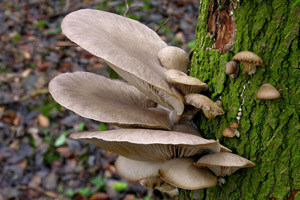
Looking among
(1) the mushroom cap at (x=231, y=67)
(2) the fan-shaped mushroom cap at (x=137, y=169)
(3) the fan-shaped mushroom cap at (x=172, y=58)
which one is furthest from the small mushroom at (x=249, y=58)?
(2) the fan-shaped mushroom cap at (x=137, y=169)

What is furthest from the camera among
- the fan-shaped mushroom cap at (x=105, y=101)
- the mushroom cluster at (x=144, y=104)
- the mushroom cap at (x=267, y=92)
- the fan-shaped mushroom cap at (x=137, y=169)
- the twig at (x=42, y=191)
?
the twig at (x=42, y=191)

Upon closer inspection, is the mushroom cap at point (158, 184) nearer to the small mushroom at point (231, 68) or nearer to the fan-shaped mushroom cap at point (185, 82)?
the fan-shaped mushroom cap at point (185, 82)

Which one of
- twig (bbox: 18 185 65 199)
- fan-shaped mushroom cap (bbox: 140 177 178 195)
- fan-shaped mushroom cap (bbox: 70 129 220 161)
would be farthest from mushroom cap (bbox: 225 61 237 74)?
twig (bbox: 18 185 65 199)

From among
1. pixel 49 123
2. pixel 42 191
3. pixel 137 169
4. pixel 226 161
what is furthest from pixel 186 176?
pixel 49 123

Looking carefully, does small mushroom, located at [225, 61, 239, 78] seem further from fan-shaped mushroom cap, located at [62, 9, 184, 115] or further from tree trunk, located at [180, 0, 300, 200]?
fan-shaped mushroom cap, located at [62, 9, 184, 115]

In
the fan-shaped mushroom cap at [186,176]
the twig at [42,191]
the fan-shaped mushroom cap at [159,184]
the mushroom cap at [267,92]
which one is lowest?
the twig at [42,191]
